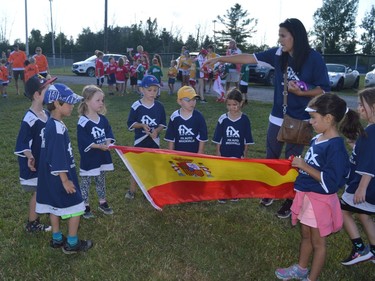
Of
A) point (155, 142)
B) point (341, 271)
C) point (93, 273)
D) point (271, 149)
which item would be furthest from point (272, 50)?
point (93, 273)

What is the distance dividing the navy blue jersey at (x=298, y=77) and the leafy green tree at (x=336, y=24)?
6206 cm

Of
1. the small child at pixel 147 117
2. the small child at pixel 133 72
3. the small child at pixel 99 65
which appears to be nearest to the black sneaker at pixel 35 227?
the small child at pixel 147 117

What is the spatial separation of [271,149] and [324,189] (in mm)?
1999

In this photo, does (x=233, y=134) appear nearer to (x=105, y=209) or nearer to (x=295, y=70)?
(x=295, y=70)

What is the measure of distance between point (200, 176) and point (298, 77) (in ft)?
5.29

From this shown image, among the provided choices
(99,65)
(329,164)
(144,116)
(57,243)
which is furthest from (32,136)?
(99,65)

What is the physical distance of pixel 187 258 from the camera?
12.8ft

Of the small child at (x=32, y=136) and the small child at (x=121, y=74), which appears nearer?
the small child at (x=32, y=136)

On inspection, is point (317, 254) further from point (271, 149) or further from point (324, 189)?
point (271, 149)

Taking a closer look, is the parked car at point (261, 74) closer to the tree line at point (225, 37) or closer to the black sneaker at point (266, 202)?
the black sneaker at point (266, 202)

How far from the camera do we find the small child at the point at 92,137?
457 cm

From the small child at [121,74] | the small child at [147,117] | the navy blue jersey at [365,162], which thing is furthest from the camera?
the small child at [121,74]

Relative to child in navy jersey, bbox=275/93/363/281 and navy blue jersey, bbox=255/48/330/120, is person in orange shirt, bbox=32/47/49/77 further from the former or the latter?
child in navy jersey, bbox=275/93/363/281

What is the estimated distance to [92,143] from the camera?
457 centimetres
